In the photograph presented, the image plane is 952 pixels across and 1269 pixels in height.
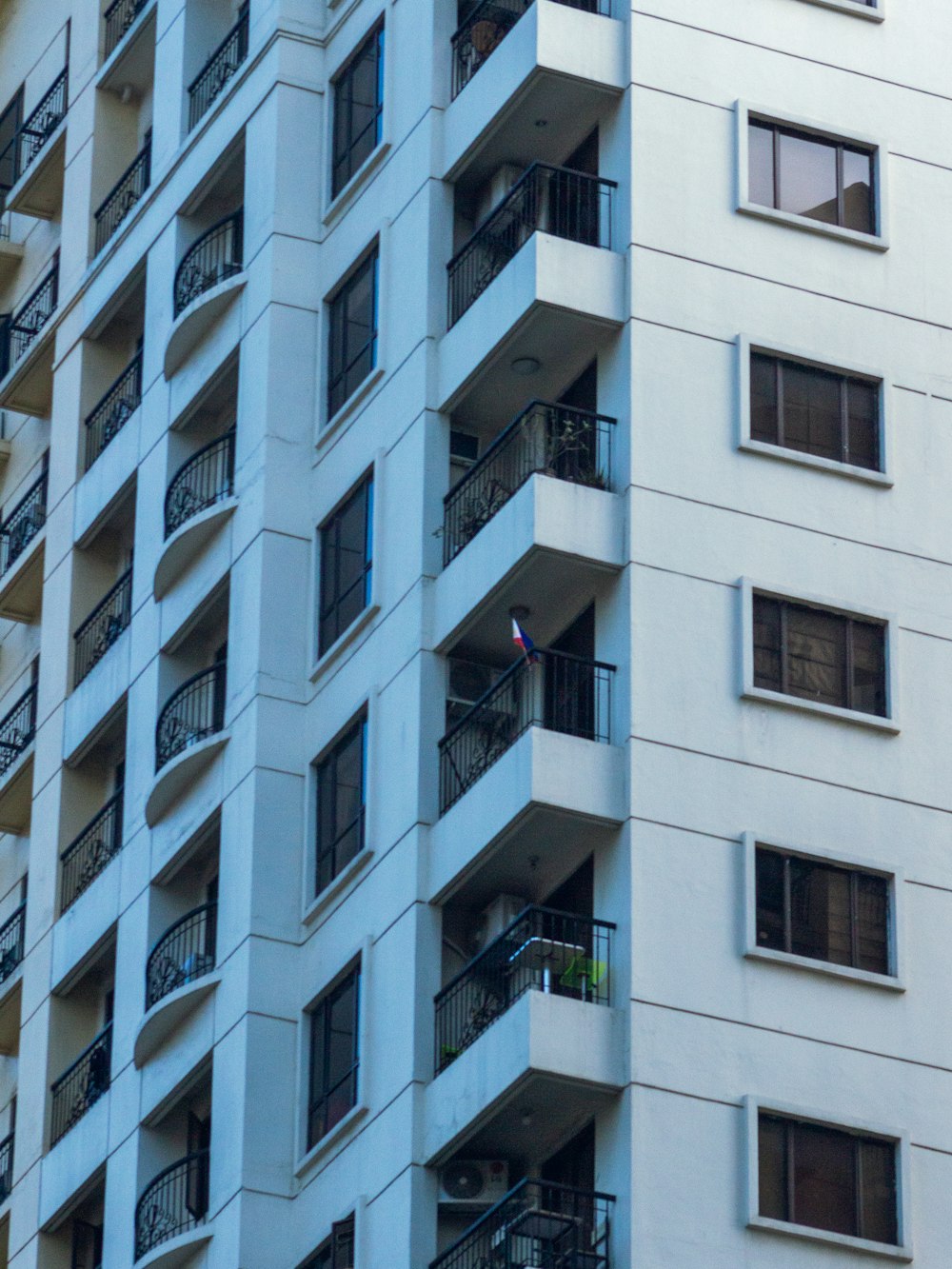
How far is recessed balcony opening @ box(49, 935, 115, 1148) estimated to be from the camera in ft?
161

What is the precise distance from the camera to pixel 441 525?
142 feet

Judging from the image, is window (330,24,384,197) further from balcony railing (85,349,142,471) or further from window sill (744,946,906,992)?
window sill (744,946,906,992)

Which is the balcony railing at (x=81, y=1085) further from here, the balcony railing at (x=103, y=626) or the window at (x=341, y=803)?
the window at (x=341, y=803)

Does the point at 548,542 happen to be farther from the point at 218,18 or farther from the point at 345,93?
the point at 218,18

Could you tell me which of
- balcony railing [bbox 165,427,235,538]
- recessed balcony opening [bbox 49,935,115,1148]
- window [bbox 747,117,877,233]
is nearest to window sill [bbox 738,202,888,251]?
window [bbox 747,117,877,233]

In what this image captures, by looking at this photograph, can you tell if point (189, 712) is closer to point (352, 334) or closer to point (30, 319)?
point (352, 334)

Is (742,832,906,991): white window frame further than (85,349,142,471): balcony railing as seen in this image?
No

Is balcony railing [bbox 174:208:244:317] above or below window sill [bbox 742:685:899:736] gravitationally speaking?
above

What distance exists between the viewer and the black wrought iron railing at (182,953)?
45.6 m

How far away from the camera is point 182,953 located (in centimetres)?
4669

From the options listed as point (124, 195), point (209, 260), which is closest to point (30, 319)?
point (124, 195)

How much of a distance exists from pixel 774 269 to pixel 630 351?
260 cm

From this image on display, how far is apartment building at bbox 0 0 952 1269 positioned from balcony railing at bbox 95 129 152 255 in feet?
14.4

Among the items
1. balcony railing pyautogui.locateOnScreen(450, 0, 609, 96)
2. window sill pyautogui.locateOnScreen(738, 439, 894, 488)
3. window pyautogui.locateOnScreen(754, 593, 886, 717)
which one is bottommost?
window pyautogui.locateOnScreen(754, 593, 886, 717)
